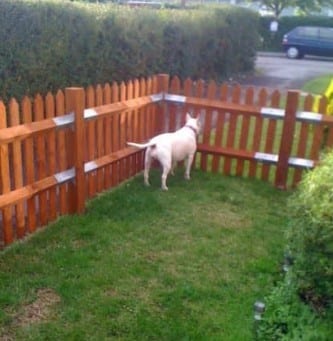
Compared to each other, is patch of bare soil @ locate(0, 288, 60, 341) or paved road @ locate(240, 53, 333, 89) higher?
patch of bare soil @ locate(0, 288, 60, 341)

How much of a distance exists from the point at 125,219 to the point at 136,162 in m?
1.50

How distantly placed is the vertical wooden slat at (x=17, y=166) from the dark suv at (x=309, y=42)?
27.6 meters

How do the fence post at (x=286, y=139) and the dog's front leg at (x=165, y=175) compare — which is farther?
the fence post at (x=286, y=139)

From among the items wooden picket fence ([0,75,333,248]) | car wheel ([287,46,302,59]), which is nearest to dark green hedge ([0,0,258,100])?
wooden picket fence ([0,75,333,248])

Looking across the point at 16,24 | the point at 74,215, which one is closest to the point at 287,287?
the point at 74,215

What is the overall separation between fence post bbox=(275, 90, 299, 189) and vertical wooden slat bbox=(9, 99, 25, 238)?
3320 millimetres

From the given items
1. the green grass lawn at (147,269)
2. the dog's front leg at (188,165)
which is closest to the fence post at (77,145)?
the green grass lawn at (147,269)

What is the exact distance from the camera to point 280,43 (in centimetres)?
→ 3319

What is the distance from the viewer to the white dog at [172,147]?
5.90 metres

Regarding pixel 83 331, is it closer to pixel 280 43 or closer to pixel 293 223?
pixel 293 223

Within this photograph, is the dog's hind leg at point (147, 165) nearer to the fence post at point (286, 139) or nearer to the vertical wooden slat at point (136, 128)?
the vertical wooden slat at point (136, 128)

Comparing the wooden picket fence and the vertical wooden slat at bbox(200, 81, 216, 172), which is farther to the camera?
the vertical wooden slat at bbox(200, 81, 216, 172)

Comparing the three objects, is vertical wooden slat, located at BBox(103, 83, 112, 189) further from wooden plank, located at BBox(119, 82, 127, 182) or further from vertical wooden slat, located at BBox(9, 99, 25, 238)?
→ vertical wooden slat, located at BBox(9, 99, 25, 238)

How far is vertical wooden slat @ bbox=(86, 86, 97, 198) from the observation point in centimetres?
535
